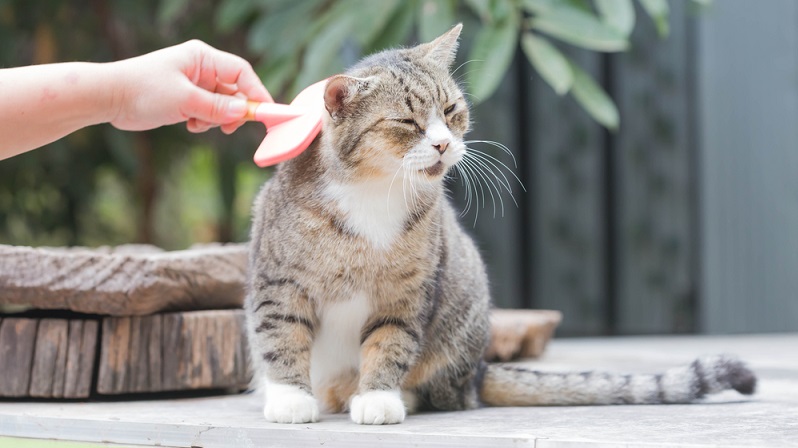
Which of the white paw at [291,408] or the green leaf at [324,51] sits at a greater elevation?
the green leaf at [324,51]

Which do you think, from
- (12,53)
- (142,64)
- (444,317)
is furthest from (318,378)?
(12,53)

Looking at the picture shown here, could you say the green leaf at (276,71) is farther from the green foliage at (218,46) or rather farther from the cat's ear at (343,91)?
the cat's ear at (343,91)

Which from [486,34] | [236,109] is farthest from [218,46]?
[236,109]

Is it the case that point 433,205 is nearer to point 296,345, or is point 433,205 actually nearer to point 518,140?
point 296,345

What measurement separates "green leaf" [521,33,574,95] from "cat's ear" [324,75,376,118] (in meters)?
1.09

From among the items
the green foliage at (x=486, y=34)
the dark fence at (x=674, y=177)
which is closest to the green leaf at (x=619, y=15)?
the green foliage at (x=486, y=34)

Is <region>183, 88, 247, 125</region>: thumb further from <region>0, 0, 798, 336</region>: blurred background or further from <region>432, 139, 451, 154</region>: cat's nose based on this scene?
<region>0, 0, 798, 336</region>: blurred background

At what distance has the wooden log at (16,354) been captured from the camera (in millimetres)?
2830

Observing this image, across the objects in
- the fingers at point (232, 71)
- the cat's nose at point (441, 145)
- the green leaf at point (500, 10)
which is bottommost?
the cat's nose at point (441, 145)

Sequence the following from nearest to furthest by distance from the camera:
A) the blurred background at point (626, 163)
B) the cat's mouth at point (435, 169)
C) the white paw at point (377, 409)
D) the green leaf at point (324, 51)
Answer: the white paw at point (377, 409) < the cat's mouth at point (435, 169) < the green leaf at point (324, 51) < the blurred background at point (626, 163)

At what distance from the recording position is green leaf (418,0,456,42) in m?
3.45

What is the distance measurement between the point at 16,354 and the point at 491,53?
192 cm

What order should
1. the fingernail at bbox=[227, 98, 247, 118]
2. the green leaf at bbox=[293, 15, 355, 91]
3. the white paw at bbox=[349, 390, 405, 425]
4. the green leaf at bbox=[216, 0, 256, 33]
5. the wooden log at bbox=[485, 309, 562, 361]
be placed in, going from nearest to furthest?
1. the white paw at bbox=[349, 390, 405, 425]
2. the fingernail at bbox=[227, 98, 247, 118]
3. the green leaf at bbox=[293, 15, 355, 91]
4. the wooden log at bbox=[485, 309, 562, 361]
5. the green leaf at bbox=[216, 0, 256, 33]

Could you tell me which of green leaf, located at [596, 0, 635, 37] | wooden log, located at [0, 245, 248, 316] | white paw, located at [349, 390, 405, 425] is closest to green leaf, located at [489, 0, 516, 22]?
green leaf, located at [596, 0, 635, 37]
